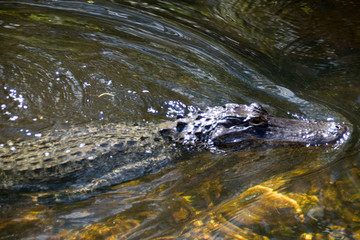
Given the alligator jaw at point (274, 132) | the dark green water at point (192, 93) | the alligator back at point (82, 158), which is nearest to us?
the dark green water at point (192, 93)

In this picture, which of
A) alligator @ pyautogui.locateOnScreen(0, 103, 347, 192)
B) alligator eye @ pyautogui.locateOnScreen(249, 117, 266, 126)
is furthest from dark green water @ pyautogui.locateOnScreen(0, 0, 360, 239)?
alligator eye @ pyautogui.locateOnScreen(249, 117, 266, 126)

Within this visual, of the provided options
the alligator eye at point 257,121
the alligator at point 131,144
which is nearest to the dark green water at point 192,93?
the alligator at point 131,144

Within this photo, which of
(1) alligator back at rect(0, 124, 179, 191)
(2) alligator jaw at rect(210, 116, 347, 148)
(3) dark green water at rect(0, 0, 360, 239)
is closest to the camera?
(3) dark green water at rect(0, 0, 360, 239)

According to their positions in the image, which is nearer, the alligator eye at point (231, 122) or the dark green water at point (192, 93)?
the dark green water at point (192, 93)

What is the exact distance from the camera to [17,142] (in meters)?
3.99

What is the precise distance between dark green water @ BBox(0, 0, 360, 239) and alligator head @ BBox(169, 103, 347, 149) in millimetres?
192

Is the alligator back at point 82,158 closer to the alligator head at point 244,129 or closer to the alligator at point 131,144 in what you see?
the alligator at point 131,144

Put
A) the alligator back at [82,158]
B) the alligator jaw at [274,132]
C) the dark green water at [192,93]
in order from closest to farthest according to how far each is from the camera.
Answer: the dark green water at [192,93]
the alligator back at [82,158]
the alligator jaw at [274,132]

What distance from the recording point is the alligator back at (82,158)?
363cm

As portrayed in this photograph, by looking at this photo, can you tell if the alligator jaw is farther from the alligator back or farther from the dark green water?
the alligator back

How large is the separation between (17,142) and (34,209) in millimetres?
957

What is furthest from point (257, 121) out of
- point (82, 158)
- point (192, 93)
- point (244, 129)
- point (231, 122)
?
point (82, 158)

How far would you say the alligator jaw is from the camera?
162 inches

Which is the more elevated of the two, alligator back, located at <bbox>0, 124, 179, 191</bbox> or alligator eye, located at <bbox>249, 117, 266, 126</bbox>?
alligator eye, located at <bbox>249, 117, 266, 126</bbox>
